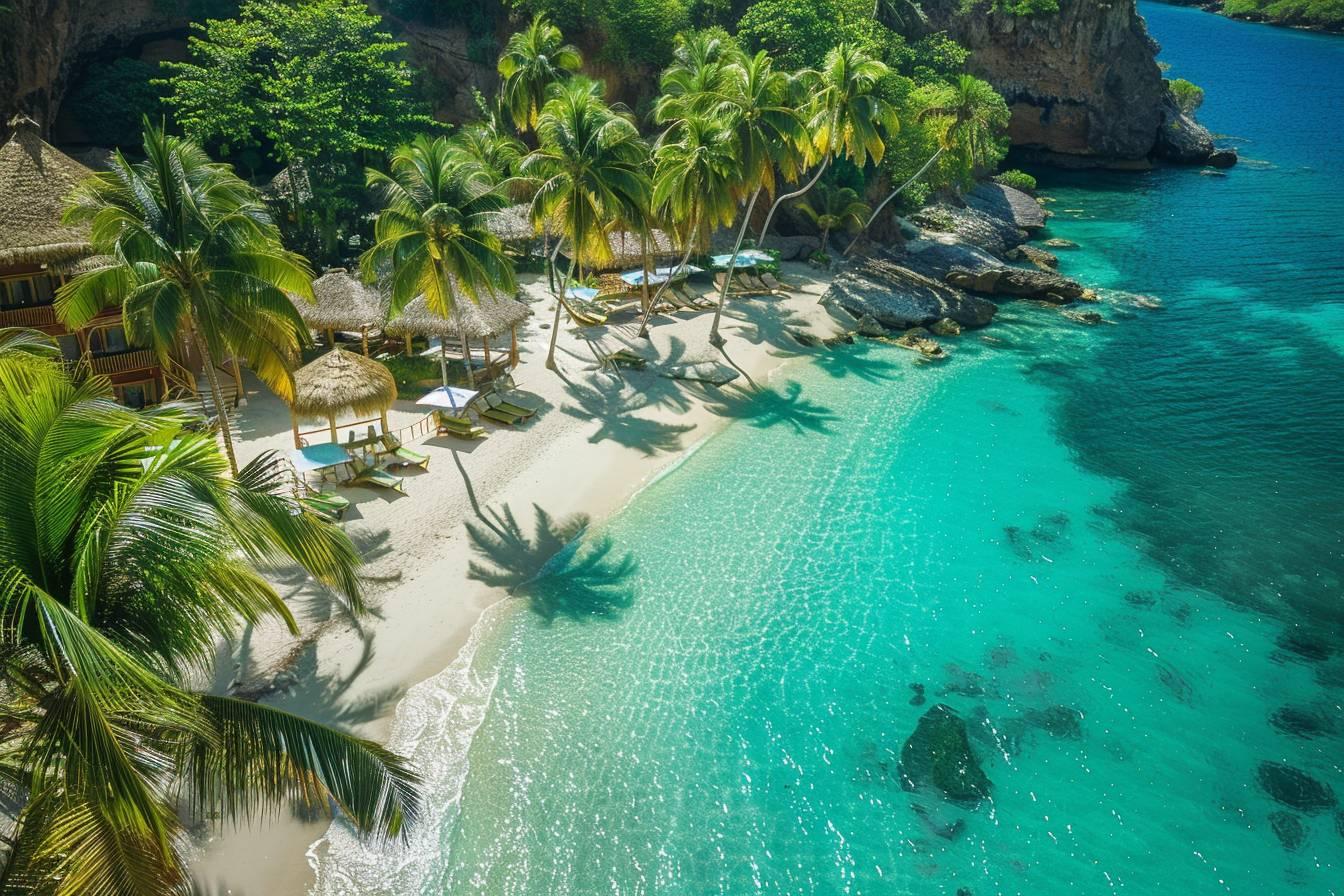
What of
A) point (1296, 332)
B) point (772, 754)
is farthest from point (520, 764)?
point (1296, 332)


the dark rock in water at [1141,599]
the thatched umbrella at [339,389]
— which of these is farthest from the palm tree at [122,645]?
the dark rock in water at [1141,599]

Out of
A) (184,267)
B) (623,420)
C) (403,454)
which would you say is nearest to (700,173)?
(623,420)

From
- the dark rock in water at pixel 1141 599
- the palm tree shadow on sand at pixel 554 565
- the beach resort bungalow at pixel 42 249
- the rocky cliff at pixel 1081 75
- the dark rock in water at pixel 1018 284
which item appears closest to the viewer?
the palm tree shadow on sand at pixel 554 565

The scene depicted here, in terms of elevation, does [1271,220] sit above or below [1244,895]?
above

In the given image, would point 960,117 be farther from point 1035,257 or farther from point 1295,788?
point 1295,788

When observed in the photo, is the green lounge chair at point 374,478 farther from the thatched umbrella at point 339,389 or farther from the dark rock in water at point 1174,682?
the dark rock in water at point 1174,682

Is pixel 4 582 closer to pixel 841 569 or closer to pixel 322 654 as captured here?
pixel 322 654

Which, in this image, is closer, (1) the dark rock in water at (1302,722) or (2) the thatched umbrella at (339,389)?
(1) the dark rock in water at (1302,722)
